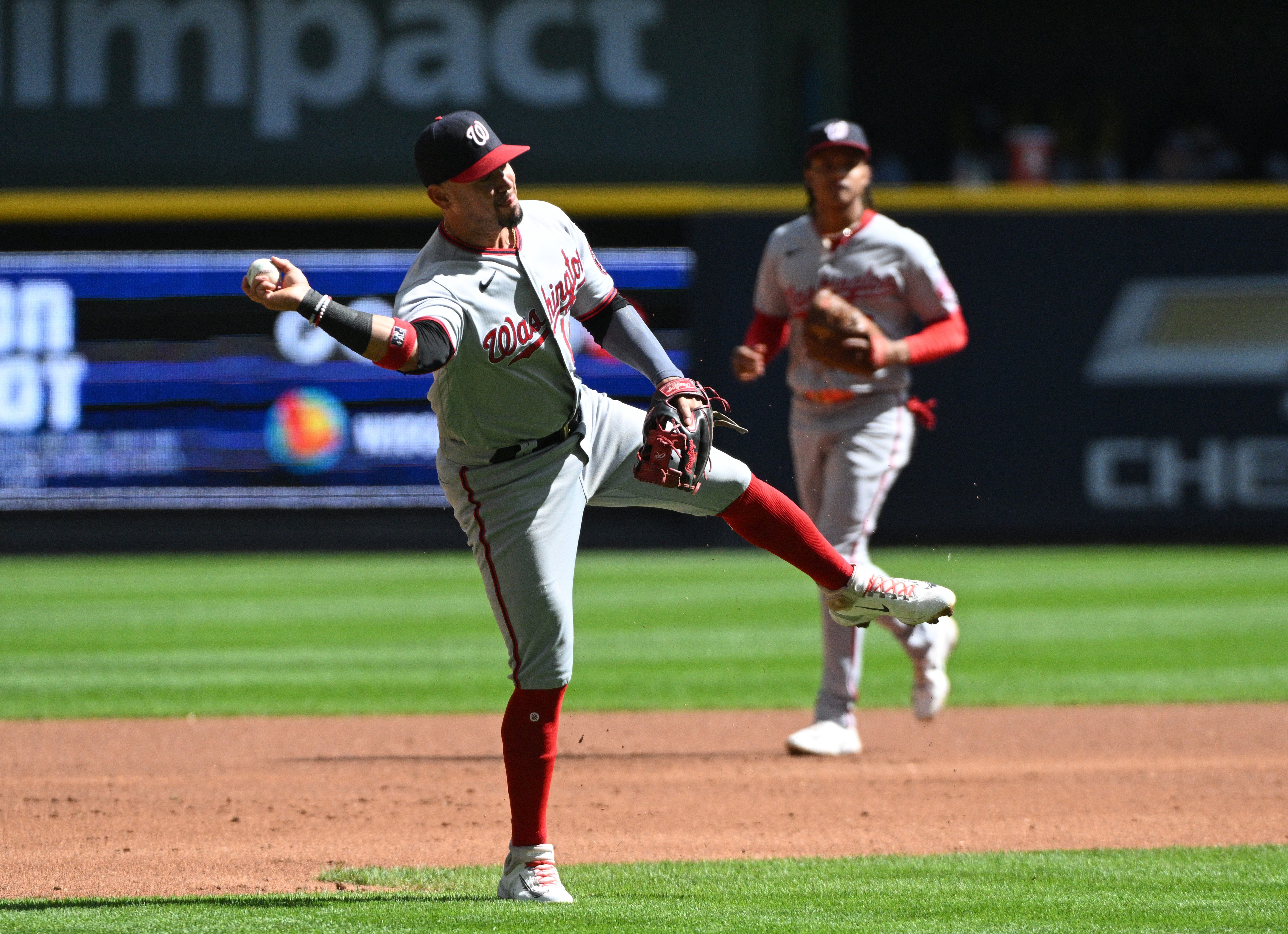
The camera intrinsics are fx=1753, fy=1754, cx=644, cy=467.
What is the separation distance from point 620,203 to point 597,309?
37.1ft

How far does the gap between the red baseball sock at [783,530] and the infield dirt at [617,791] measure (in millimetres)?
763

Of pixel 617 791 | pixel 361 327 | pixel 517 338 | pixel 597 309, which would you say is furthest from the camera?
pixel 617 791

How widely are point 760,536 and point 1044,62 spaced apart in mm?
18819

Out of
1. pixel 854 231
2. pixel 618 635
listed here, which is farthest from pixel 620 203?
pixel 854 231

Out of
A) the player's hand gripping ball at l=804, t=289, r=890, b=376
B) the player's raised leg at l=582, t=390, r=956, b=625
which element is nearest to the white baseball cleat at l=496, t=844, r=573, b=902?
the player's raised leg at l=582, t=390, r=956, b=625

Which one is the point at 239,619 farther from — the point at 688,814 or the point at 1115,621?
the point at 688,814

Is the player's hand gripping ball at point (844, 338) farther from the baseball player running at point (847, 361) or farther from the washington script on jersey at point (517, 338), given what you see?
the washington script on jersey at point (517, 338)

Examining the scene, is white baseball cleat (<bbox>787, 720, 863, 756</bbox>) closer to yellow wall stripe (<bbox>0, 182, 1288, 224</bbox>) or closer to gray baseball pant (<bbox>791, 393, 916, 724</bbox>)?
gray baseball pant (<bbox>791, 393, 916, 724</bbox>)

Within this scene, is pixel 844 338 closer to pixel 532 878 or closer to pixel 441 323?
pixel 441 323

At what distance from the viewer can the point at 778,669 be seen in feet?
29.1

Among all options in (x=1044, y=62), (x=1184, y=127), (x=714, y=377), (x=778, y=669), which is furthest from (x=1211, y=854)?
(x=1044, y=62)

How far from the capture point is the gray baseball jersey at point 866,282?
6.12 meters

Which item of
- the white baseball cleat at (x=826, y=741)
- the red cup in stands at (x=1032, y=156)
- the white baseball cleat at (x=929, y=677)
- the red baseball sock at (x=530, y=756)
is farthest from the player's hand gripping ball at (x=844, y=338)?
the red cup in stands at (x=1032, y=156)

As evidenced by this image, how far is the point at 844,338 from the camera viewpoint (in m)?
5.87
